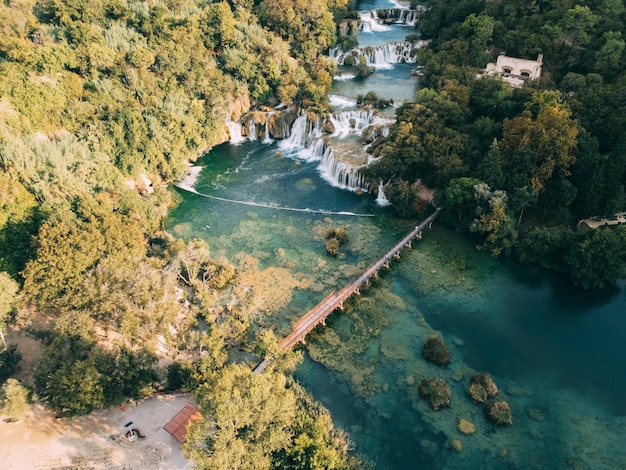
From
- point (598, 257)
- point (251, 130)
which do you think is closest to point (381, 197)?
point (598, 257)

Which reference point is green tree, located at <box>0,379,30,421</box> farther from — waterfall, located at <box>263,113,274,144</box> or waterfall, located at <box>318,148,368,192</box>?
waterfall, located at <box>263,113,274,144</box>

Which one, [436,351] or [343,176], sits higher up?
[343,176]

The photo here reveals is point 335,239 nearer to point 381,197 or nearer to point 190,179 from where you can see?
point 381,197

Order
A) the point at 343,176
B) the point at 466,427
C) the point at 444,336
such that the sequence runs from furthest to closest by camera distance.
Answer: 1. the point at 343,176
2. the point at 444,336
3. the point at 466,427

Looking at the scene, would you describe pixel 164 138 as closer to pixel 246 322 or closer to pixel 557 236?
pixel 246 322

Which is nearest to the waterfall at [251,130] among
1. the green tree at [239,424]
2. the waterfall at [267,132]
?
the waterfall at [267,132]

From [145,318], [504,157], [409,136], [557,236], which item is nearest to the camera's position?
[145,318]

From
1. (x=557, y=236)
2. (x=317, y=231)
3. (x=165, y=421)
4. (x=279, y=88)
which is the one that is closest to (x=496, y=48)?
(x=279, y=88)
